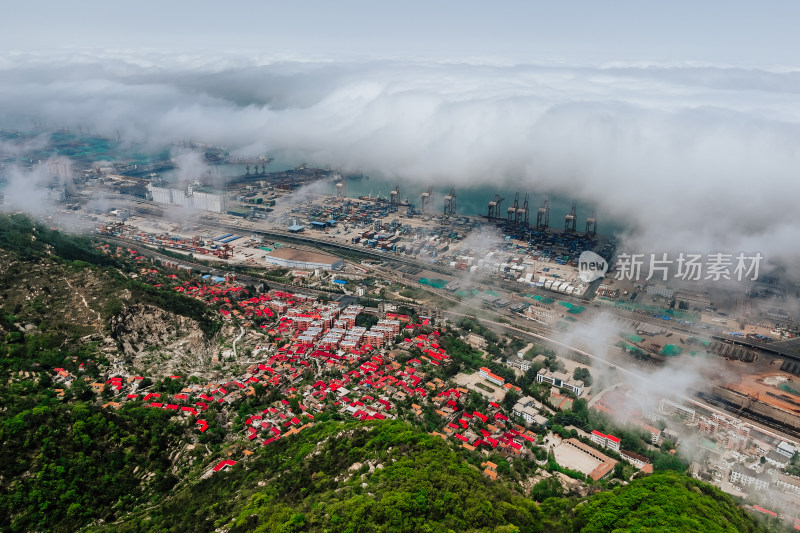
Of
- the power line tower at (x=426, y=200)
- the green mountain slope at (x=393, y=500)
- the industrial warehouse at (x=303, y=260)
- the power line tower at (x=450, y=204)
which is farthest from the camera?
the power line tower at (x=426, y=200)

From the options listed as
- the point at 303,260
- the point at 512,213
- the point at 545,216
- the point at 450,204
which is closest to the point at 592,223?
the point at 545,216

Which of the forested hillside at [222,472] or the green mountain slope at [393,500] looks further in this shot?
the forested hillside at [222,472]

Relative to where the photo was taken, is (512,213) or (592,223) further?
(512,213)

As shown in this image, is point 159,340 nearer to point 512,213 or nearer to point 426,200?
point 426,200

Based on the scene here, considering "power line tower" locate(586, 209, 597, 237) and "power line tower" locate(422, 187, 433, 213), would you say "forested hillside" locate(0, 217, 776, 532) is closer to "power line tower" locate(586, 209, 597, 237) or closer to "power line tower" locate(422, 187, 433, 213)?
"power line tower" locate(586, 209, 597, 237)

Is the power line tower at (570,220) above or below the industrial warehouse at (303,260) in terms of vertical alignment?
above

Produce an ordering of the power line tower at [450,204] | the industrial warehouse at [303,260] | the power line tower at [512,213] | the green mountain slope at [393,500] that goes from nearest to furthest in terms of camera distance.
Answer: the green mountain slope at [393,500] → the industrial warehouse at [303,260] → the power line tower at [512,213] → the power line tower at [450,204]

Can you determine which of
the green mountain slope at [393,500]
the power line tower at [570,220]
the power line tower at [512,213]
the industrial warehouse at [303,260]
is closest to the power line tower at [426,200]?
the power line tower at [512,213]

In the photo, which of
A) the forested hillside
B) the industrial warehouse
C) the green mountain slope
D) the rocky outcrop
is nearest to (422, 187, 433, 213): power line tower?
the industrial warehouse

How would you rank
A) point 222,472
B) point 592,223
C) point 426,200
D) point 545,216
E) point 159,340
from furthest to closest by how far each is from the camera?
1. point 426,200
2. point 545,216
3. point 592,223
4. point 159,340
5. point 222,472

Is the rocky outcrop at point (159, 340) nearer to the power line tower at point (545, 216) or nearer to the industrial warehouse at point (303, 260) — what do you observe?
the industrial warehouse at point (303, 260)

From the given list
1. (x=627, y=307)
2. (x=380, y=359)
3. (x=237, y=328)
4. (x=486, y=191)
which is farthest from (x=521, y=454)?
(x=486, y=191)
